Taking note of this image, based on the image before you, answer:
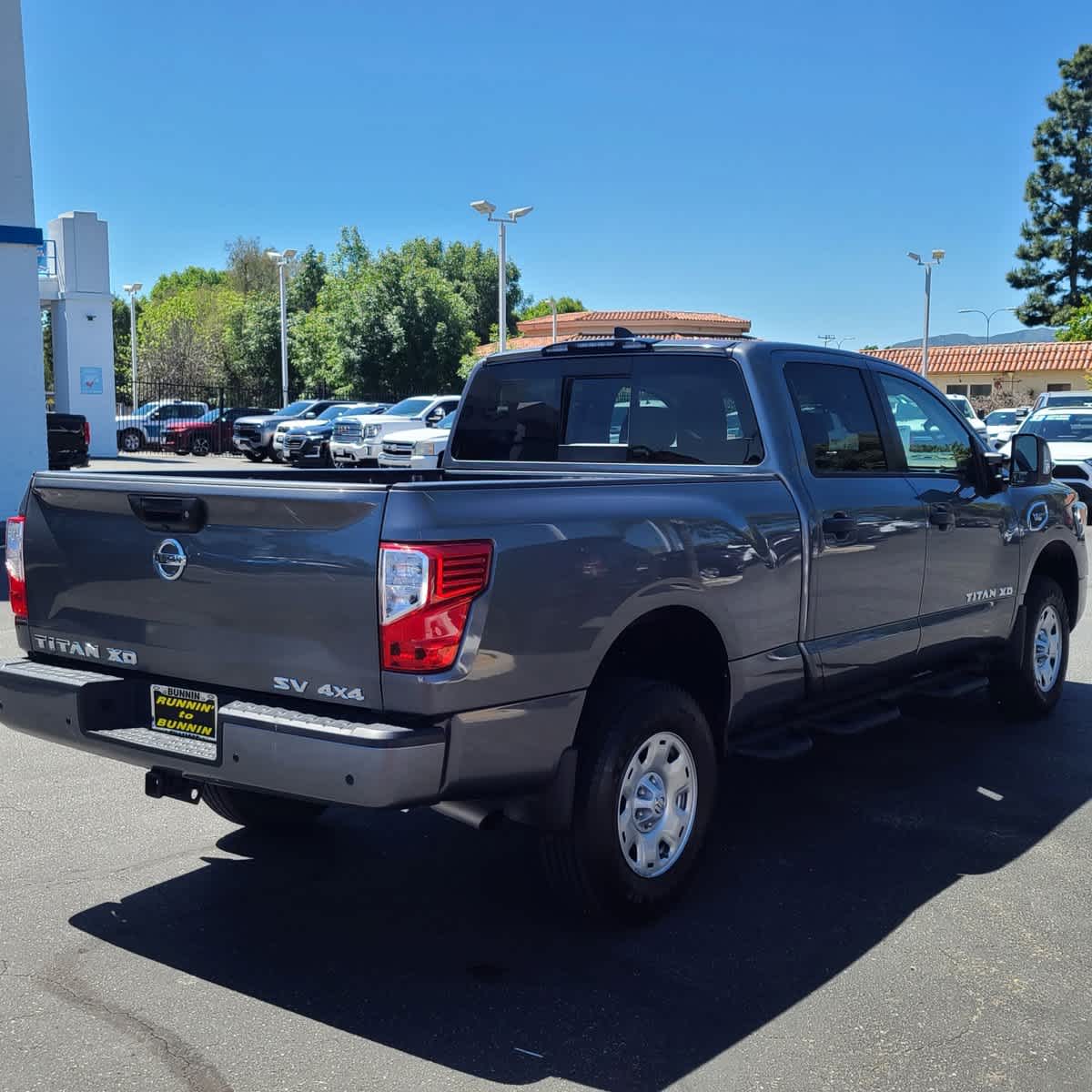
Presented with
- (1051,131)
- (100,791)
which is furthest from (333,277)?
(100,791)

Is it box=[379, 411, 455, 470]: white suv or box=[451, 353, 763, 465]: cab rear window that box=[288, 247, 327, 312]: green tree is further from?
box=[451, 353, 763, 465]: cab rear window

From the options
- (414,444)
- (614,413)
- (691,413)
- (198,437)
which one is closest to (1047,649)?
(691,413)

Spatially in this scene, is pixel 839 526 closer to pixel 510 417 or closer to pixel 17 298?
pixel 510 417

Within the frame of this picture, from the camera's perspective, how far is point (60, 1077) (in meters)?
3.26

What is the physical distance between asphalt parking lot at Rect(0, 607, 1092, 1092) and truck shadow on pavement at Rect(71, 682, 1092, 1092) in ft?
0.04

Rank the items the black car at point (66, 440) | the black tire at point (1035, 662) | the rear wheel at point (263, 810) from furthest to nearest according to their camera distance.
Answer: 1. the black car at point (66, 440)
2. the black tire at point (1035, 662)
3. the rear wheel at point (263, 810)

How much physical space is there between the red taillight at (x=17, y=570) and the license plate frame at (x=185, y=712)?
2.66ft

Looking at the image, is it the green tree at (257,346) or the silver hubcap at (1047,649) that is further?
the green tree at (257,346)

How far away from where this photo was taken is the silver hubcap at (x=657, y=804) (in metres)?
4.16

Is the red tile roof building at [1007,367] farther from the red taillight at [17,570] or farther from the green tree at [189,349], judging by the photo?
the red taillight at [17,570]

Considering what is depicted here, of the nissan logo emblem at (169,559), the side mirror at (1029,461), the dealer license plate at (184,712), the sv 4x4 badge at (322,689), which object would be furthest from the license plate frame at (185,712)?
the side mirror at (1029,461)

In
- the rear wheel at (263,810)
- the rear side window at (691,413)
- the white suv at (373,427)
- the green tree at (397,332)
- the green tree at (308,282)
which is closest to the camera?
the rear wheel at (263,810)

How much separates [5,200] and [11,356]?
2072 mm

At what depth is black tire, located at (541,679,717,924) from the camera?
398 cm
